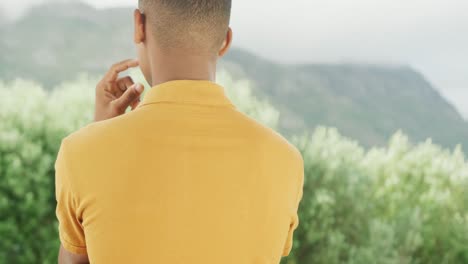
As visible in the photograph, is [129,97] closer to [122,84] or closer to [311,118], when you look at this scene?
[122,84]

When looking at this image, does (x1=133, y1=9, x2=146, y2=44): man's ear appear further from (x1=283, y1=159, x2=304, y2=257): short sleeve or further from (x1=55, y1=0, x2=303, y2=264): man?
(x1=283, y1=159, x2=304, y2=257): short sleeve

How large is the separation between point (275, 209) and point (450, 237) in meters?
6.35

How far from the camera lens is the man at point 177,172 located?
126cm

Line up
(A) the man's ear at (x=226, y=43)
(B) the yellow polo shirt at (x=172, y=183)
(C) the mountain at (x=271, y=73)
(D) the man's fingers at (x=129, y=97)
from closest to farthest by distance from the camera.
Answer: (B) the yellow polo shirt at (x=172, y=183) < (A) the man's ear at (x=226, y=43) < (D) the man's fingers at (x=129, y=97) < (C) the mountain at (x=271, y=73)

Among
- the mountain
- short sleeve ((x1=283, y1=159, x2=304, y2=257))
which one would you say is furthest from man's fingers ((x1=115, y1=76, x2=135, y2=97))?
the mountain

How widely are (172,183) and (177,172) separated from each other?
23mm

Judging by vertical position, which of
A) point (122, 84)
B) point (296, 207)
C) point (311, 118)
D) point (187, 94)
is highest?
point (187, 94)

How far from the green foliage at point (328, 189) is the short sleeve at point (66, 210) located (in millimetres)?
3481

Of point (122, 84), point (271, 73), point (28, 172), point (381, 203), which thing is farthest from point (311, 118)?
point (122, 84)

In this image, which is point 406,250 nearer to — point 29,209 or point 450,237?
point 450,237

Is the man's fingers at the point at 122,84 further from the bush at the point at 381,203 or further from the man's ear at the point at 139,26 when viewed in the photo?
the bush at the point at 381,203

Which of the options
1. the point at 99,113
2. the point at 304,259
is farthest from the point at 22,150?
the point at 99,113

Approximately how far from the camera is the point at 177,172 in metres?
1.27

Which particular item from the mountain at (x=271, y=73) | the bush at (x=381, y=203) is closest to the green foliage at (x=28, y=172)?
the bush at (x=381, y=203)
